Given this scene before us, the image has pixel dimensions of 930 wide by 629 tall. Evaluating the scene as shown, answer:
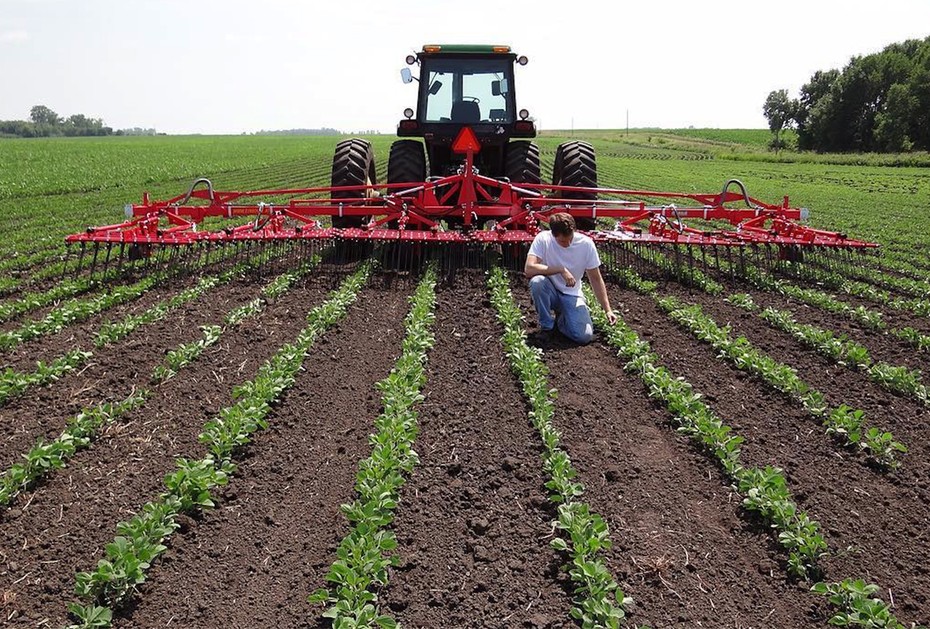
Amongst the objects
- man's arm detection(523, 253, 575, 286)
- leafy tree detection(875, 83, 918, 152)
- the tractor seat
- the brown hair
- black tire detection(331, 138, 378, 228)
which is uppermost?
leafy tree detection(875, 83, 918, 152)

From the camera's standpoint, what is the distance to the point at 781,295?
766 centimetres

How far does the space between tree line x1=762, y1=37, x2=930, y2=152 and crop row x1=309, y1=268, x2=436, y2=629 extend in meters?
53.2

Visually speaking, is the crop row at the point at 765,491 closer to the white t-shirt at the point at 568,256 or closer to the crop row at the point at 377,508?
the white t-shirt at the point at 568,256

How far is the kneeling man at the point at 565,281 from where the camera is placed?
19.8 ft

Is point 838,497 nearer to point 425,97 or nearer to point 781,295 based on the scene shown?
point 781,295

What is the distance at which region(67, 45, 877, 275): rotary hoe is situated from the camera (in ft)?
26.3

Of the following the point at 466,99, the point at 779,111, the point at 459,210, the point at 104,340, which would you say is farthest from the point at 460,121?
the point at 779,111

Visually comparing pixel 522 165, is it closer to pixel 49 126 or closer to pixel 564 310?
pixel 564 310

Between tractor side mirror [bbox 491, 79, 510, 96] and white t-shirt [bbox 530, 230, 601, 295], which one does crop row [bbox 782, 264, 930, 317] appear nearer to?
white t-shirt [bbox 530, 230, 601, 295]

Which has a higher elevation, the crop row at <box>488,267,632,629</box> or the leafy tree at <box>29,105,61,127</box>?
the leafy tree at <box>29,105,61,127</box>

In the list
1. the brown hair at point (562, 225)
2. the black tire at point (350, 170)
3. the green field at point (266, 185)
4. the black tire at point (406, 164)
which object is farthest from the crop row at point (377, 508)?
the green field at point (266, 185)

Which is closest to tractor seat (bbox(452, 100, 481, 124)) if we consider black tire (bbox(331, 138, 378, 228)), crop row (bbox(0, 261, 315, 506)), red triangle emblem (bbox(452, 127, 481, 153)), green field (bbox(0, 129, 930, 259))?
red triangle emblem (bbox(452, 127, 481, 153))

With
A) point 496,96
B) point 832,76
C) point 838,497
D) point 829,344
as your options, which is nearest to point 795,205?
point 496,96

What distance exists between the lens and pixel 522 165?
9820 mm
